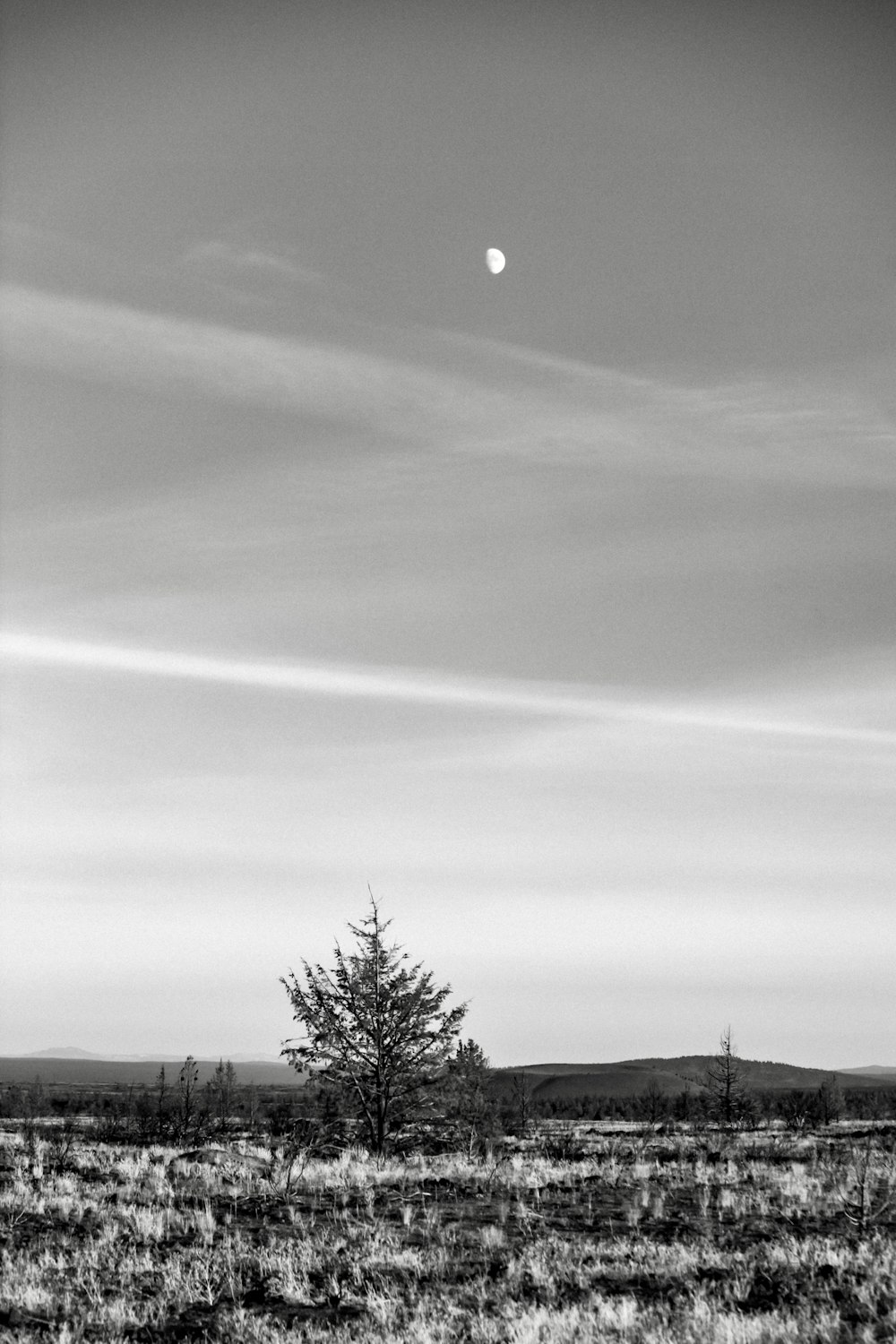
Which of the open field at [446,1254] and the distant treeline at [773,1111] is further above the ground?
the open field at [446,1254]

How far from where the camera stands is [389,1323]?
358 inches

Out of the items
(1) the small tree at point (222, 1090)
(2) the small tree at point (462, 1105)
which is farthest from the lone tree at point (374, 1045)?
(1) the small tree at point (222, 1090)

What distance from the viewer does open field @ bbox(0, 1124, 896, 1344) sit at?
9.03 metres

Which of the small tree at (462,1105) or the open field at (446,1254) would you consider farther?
the small tree at (462,1105)

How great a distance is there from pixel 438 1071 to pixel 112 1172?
22.2 feet

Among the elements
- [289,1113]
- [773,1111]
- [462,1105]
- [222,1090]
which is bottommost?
[773,1111]

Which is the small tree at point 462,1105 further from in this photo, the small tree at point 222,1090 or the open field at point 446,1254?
the small tree at point 222,1090

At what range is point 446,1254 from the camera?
11.5 m

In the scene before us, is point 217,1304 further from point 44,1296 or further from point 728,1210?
point 728,1210

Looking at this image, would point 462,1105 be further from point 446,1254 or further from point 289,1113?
point 289,1113

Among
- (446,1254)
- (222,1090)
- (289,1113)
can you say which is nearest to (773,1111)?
(289,1113)

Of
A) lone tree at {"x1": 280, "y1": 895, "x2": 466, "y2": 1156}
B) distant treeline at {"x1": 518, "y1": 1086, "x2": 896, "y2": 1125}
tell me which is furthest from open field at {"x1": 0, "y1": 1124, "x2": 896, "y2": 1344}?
distant treeline at {"x1": 518, "y1": 1086, "x2": 896, "y2": 1125}

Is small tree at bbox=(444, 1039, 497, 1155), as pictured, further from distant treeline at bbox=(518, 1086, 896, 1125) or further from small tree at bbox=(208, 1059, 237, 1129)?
small tree at bbox=(208, 1059, 237, 1129)

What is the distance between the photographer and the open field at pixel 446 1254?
903 cm
